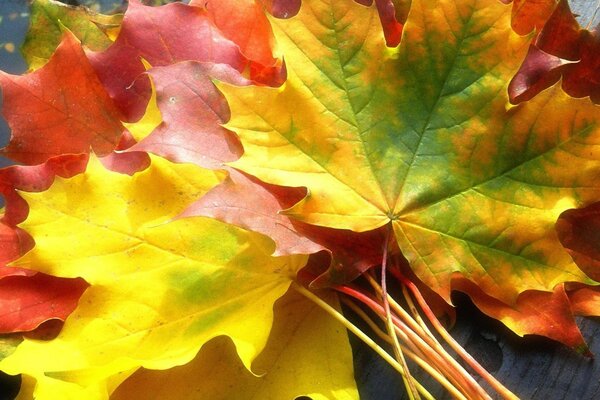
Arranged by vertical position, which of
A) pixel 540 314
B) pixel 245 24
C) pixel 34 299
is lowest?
pixel 34 299

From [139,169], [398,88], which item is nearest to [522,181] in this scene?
[398,88]

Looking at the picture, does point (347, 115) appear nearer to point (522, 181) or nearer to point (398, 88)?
point (398, 88)

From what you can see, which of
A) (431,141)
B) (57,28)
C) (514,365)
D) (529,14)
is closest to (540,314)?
(514,365)

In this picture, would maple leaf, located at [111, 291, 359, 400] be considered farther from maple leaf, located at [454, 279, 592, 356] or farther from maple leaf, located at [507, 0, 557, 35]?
maple leaf, located at [507, 0, 557, 35]

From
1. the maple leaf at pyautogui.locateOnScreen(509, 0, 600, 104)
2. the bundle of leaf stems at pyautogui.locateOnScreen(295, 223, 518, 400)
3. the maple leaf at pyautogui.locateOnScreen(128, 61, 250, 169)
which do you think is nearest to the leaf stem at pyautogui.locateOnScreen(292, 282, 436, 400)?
the bundle of leaf stems at pyautogui.locateOnScreen(295, 223, 518, 400)

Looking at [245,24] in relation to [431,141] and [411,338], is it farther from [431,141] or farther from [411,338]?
[411,338]
